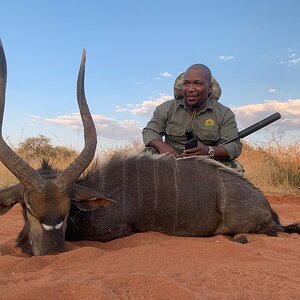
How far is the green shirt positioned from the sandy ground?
185 cm

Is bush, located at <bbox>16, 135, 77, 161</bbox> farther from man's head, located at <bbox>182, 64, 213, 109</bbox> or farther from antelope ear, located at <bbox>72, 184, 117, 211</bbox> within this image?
antelope ear, located at <bbox>72, 184, 117, 211</bbox>

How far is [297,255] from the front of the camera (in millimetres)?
3564

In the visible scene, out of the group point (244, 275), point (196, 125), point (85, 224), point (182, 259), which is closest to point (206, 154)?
point (196, 125)

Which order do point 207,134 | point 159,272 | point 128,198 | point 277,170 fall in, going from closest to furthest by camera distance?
point 159,272 < point 128,198 < point 207,134 < point 277,170

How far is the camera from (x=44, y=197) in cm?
362

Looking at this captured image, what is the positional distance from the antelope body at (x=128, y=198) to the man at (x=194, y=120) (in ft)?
2.55

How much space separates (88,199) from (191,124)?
6.98 ft

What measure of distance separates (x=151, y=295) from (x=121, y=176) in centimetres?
232

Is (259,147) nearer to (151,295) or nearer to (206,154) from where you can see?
(206,154)

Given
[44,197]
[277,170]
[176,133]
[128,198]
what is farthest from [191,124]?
[277,170]

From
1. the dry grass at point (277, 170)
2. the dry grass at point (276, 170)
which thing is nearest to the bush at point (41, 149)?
the dry grass at point (276, 170)

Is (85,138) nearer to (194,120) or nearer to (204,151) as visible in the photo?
(204,151)

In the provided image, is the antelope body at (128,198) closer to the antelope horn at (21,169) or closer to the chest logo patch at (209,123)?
the antelope horn at (21,169)

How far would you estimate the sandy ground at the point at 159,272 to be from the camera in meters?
2.33
